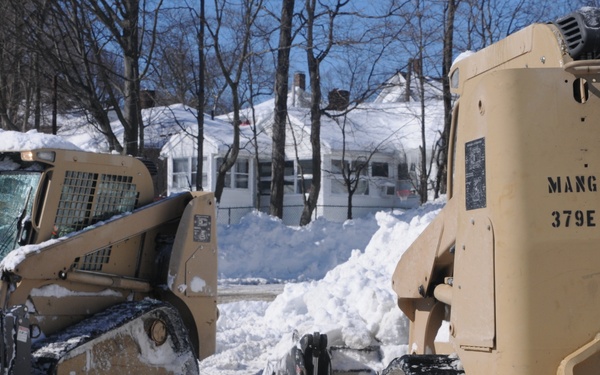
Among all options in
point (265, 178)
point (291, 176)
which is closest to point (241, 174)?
point (265, 178)

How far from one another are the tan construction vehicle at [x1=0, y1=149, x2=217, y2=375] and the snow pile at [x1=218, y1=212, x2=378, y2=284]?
1300 centimetres

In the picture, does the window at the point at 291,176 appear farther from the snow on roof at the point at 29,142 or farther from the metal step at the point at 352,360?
the metal step at the point at 352,360

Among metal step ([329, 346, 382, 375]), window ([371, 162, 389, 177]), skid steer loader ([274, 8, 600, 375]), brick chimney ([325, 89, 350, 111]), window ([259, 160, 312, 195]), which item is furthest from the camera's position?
window ([371, 162, 389, 177])

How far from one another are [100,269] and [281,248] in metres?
16.0

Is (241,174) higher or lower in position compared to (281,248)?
higher

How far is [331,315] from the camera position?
11406 millimetres

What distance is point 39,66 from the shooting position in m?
26.9

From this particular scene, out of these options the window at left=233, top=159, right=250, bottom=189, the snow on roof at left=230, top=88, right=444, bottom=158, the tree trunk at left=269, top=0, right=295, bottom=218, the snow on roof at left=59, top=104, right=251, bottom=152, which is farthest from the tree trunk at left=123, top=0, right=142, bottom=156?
the window at left=233, top=159, right=250, bottom=189

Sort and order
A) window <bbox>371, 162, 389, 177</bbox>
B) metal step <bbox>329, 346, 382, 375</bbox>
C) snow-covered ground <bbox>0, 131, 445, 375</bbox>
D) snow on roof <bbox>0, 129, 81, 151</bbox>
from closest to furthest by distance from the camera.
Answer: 1. metal step <bbox>329, 346, 382, 375</bbox>
2. snow on roof <bbox>0, 129, 81, 151</bbox>
3. snow-covered ground <bbox>0, 131, 445, 375</bbox>
4. window <bbox>371, 162, 389, 177</bbox>

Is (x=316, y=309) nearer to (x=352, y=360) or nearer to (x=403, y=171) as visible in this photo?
(x=352, y=360)

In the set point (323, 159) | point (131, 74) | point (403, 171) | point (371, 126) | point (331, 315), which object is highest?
point (371, 126)

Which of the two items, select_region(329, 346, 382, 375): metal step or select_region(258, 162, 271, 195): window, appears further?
select_region(258, 162, 271, 195): window

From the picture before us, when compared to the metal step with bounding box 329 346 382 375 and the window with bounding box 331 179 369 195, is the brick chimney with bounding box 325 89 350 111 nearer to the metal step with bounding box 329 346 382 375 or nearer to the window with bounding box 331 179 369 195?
the window with bounding box 331 179 369 195

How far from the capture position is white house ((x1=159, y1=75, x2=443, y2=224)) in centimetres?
3928
